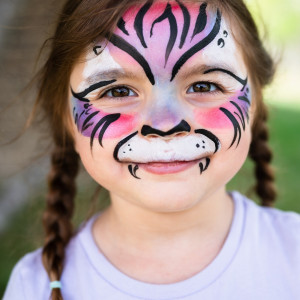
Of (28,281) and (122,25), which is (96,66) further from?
(28,281)

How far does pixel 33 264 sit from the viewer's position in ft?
5.94

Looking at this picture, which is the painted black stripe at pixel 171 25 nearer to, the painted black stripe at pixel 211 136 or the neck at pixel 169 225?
the painted black stripe at pixel 211 136

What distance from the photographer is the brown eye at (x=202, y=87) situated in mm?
1554

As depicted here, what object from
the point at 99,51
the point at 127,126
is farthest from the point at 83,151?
the point at 99,51

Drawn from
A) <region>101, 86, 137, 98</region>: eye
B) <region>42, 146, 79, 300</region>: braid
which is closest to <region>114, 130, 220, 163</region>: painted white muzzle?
<region>101, 86, 137, 98</region>: eye

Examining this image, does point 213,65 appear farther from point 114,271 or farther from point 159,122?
point 114,271

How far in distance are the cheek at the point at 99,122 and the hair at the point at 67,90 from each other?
13 centimetres

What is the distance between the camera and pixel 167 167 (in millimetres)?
1527

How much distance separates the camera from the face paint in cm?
148

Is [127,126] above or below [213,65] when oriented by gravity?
below

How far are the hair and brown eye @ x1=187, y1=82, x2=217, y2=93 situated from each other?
186mm

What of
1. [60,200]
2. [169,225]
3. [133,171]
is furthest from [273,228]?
[60,200]

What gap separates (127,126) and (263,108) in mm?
701

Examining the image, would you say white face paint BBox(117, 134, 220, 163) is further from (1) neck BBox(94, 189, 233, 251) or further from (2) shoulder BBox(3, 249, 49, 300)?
(2) shoulder BBox(3, 249, 49, 300)
